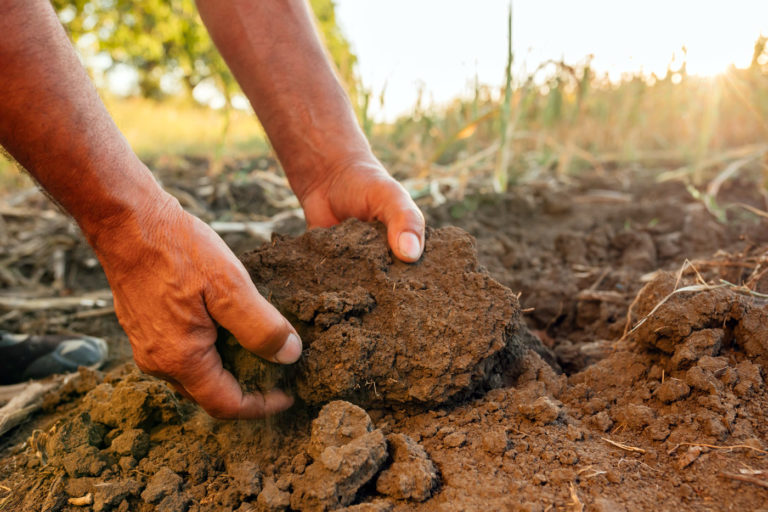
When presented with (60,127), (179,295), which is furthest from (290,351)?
(60,127)

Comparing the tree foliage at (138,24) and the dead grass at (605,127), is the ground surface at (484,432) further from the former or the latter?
the tree foliage at (138,24)

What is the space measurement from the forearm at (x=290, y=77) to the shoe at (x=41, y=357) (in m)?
0.92

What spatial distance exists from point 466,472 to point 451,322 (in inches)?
12.3

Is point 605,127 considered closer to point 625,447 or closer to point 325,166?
point 325,166

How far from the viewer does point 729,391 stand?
1037 mm

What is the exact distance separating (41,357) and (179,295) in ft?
3.42

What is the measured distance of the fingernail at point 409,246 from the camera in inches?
47.8

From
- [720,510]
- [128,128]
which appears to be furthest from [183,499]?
[128,128]

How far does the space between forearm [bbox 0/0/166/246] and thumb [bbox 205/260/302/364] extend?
214 millimetres

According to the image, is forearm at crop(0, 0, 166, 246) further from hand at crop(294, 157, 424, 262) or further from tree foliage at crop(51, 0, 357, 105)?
tree foliage at crop(51, 0, 357, 105)

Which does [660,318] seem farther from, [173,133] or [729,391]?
[173,133]

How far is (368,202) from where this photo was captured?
1.38m

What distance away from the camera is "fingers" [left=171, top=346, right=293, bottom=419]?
1.05 meters

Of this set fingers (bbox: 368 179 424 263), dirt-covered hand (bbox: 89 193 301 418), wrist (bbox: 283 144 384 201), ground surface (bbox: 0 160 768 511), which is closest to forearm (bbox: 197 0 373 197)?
wrist (bbox: 283 144 384 201)
